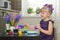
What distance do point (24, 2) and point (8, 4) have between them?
39 centimetres

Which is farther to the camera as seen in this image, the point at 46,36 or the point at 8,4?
the point at 8,4

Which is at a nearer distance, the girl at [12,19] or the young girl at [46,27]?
the girl at [12,19]

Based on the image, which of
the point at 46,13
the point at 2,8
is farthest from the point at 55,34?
the point at 2,8

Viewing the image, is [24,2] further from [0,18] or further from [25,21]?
[0,18]

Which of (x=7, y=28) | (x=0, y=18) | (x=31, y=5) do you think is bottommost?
(x=7, y=28)

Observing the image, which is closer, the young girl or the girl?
the girl

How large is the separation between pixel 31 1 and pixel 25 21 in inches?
16.0

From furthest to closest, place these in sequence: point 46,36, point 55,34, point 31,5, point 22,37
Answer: point 31,5 → point 55,34 → point 46,36 → point 22,37

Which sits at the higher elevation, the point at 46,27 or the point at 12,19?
Answer: the point at 12,19

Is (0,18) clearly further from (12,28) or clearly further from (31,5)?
(31,5)

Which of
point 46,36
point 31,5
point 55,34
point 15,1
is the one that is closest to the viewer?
point 46,36

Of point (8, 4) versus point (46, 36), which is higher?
point (8, 4)

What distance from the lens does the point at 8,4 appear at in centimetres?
246

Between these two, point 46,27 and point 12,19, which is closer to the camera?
point 12,19
